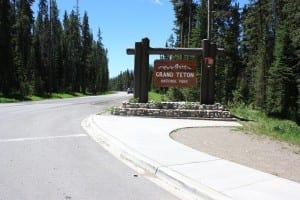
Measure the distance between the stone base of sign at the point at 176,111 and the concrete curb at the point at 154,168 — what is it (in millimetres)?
6857

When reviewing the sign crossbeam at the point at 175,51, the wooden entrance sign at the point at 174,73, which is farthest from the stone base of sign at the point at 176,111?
the sign crossbeam at the point at 175,51

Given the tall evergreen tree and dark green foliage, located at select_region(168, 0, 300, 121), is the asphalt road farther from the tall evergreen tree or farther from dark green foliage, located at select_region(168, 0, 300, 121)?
the tall evergreen tree

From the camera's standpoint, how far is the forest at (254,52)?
35125mm

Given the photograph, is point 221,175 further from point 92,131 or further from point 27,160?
point 92,131

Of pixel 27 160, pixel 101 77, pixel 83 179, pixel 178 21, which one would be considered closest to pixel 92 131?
pixel 27 160

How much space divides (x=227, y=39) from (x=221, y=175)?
46.8m

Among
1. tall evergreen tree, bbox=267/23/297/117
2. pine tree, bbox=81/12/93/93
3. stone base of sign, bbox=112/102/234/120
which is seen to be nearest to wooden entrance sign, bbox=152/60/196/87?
stone base of sign, bbox=112/102/234/120

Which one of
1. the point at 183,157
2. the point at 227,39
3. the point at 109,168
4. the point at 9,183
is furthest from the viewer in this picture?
the point at 227,39

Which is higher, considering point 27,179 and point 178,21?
point 178,21

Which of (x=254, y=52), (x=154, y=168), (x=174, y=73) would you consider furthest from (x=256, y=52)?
(x=154, y=168)

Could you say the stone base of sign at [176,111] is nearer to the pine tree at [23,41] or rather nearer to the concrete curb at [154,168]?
the concrete curb at [154,168]

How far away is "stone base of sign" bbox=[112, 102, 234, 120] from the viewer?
67.4ft

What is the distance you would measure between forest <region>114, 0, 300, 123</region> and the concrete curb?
13.4 metres

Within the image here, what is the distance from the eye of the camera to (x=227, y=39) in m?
53.1
